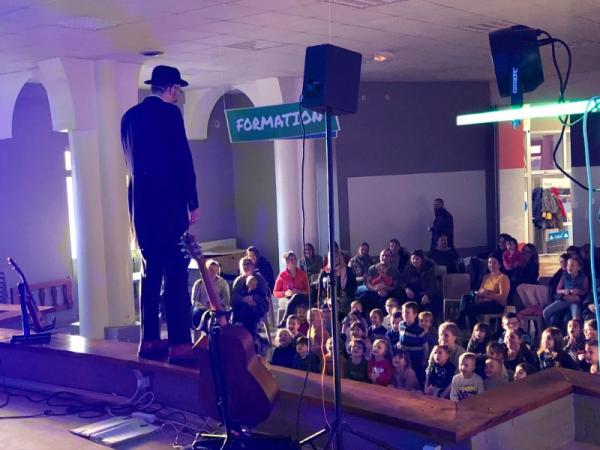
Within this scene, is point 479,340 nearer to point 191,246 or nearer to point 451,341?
point 451,341

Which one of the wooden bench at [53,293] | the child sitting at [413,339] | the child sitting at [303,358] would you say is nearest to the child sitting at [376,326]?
the child sitting at [413,339]

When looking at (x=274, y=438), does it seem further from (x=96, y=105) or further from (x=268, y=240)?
(x=268, y=240)

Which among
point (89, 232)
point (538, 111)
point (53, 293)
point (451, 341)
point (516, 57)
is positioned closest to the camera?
point (538, 111)

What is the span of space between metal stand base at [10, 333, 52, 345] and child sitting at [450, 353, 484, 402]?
2.21 meters

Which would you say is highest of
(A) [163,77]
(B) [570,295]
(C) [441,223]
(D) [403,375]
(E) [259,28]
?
(E) [259,28]

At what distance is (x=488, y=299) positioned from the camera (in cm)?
715

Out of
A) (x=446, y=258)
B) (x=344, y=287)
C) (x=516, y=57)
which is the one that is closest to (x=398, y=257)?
(x=446, y=258)

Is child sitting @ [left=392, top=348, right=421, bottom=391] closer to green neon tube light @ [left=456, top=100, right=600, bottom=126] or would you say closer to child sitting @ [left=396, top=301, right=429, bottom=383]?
child sitting @ [left=396, top=301, right=429, bottom=383]

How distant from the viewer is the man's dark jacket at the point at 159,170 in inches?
134

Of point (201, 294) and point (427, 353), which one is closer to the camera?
point (427, 353)

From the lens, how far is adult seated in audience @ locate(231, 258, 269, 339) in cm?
664

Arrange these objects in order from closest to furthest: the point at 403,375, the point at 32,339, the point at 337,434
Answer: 1. the point at 337,434
2. the point at 32,339
3. the point at 403,375

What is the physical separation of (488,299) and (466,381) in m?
2.99

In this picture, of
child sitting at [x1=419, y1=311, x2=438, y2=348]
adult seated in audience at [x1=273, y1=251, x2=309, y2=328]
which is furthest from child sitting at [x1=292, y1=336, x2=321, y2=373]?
adult seated in audience at [x1=273, y1=251, x2=309, y2=328]
